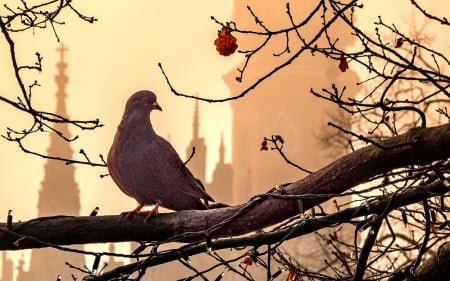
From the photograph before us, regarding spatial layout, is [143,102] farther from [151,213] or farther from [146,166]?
[151,213]

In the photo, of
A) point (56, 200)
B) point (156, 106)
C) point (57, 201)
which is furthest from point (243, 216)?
point (57, 201)

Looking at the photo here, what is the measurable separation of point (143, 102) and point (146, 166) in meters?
0.21

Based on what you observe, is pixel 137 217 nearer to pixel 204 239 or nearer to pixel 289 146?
pixel 204 239

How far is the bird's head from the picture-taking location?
94.3 inches

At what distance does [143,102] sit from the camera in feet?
7.89

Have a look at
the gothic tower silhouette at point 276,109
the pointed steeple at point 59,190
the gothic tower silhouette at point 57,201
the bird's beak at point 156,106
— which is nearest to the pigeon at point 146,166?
the bird's beak at point 156,106

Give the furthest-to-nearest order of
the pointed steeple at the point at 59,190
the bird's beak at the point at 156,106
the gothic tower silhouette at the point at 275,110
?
the gothic tower silhouette at the point at 275,110, the pointed steeple at the point at 59,190, the bird's beak at the point at 156,106

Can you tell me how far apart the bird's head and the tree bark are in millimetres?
345

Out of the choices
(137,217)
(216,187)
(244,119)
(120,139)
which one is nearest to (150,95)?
(120,139)

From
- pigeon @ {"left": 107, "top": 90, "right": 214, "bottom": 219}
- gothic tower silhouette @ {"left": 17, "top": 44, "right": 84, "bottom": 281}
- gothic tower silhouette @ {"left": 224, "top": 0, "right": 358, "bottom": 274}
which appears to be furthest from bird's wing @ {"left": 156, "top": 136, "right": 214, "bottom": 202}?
gothic tower silhouette @ {"left": 224, "top": 0, "right": 358, "bottom": 274}

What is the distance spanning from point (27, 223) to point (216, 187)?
1461 cm

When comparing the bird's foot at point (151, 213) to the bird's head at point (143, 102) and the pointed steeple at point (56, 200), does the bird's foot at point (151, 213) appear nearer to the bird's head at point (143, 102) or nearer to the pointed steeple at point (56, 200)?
the bird's head at point (143, 102)

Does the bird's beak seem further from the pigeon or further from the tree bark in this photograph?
the tree bark

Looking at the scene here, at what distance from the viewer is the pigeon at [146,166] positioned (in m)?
2.43
